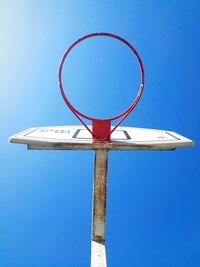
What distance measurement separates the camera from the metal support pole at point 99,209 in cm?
297

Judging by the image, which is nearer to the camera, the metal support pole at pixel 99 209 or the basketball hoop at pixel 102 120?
the basketball hoop at pixel 102 120

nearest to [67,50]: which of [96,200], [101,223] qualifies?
[96,200]

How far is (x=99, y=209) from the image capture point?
322cm

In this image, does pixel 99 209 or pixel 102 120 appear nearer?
pixel 102 120

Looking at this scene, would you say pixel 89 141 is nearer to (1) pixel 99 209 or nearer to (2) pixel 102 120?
(2) pixel 102 120

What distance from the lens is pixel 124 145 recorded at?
2672mm

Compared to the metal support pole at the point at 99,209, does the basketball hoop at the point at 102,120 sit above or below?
above

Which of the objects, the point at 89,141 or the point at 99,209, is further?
the point at 99,209

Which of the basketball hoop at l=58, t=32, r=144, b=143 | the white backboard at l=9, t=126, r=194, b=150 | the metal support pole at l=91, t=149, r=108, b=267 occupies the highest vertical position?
the basketball hoop at l=58, t=32, r=144, b=143

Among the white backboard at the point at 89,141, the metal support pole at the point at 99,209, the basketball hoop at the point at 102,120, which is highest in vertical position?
the basketball hoop at the point at 102,120

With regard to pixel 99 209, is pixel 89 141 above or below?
above

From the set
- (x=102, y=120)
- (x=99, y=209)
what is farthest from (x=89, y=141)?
(x=99, y=209)

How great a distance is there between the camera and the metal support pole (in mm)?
2974

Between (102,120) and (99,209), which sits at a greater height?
(102,120)
